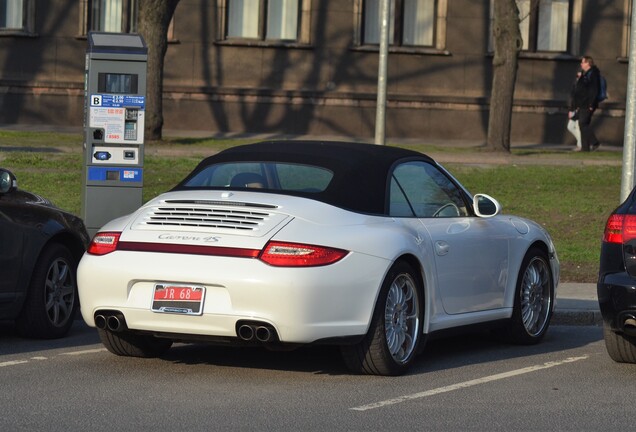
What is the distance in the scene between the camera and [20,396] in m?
7.60

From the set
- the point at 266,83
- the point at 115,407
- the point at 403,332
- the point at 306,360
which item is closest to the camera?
the point at 115,407

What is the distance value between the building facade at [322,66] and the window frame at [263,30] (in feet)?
0.10

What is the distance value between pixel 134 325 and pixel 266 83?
76.3 ft

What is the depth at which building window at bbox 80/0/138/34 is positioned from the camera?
31.7 metres

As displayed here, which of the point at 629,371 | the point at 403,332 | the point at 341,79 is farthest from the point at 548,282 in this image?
the point at 341,79

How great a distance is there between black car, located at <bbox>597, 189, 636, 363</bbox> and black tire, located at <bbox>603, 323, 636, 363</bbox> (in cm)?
17

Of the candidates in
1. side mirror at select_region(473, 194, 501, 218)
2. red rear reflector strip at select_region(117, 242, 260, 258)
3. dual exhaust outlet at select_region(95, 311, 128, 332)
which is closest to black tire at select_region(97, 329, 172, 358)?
dual exhaust outlet at select_region(95, 311, 128, 332)

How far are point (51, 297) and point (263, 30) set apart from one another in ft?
72.4

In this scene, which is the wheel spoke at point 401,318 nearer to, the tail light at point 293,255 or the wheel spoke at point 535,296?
the tail light at point 293,255

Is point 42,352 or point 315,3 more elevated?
point 315,3

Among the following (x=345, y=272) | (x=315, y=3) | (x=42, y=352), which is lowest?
(x=42, y=352)

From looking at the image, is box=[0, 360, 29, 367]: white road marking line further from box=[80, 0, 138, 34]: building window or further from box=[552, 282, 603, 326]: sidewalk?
box=[80, 0, 138, 34]: building window

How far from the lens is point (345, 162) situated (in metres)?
8.92

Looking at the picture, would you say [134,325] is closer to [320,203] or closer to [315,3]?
[320,203]
